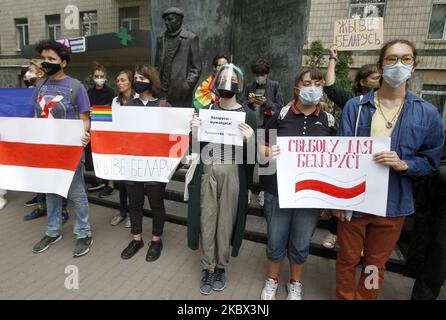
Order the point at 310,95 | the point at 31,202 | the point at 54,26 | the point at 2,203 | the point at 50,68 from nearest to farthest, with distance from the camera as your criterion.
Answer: the point at 310,95 < the point at 50,68 < the point at 2,203 < the point at 31,202 < the point at 54,26

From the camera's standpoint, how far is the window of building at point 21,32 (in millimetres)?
18000

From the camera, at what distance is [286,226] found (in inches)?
95.1

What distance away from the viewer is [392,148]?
6.72ft

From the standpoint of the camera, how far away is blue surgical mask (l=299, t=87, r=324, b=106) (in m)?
2.19

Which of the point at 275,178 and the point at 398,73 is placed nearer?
the point at 398,73

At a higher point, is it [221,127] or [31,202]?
[221,127]

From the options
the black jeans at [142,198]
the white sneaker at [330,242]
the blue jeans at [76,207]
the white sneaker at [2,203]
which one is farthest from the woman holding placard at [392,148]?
the white sneaker at [2,203]

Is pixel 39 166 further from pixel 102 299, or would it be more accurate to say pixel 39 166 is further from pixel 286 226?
pixel 286 226

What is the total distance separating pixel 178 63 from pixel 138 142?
5.99 ft

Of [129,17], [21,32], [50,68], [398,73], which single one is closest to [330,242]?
[398,73]

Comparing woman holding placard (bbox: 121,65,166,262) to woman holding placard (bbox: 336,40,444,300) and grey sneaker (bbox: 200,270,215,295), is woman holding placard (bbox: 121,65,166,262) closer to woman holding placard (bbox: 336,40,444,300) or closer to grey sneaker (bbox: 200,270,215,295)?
grey sneaker (bbox: 200,270,215,295)

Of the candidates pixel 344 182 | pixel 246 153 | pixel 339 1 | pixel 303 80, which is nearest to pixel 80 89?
pixel 246 153

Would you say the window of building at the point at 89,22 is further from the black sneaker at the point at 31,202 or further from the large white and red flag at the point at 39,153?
the large white and red flag at the point at 39,153

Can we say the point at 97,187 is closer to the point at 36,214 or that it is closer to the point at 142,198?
the point at 36,214
